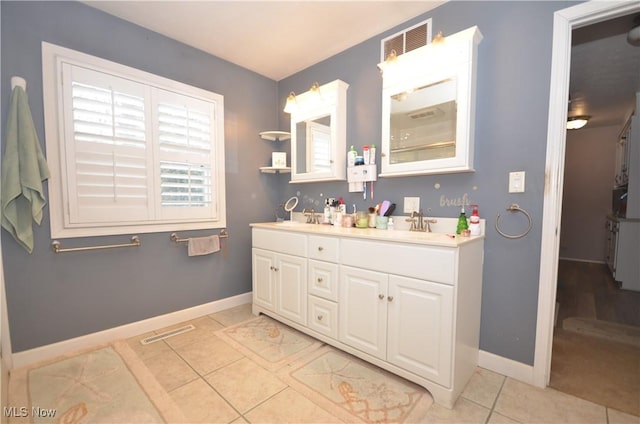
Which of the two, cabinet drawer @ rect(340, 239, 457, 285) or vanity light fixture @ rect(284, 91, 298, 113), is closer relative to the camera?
cabinet drawer @ rect(340, 239, 457, 285)

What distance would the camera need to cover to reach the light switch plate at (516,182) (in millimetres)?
1676

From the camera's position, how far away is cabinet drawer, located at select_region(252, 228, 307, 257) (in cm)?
217

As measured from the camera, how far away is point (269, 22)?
2.16m

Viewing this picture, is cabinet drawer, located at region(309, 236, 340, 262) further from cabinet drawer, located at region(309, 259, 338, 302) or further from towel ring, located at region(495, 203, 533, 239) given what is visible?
towel ring, located at region(495, 203, 533, 239)

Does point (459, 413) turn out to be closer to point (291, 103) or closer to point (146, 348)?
point (146, 348)

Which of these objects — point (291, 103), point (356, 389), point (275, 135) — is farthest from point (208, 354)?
→ point (291, 103)

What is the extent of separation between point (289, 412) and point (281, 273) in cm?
107

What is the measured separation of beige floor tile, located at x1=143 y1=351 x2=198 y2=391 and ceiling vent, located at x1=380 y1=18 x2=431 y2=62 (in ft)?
9.19

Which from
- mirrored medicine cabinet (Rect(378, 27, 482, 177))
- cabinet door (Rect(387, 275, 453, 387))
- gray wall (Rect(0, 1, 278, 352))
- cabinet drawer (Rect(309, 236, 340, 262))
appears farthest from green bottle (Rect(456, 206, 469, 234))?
gray wall (Rect(0, 1, 278, 352))

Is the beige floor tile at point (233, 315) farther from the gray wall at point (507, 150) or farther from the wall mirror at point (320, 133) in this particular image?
the gray wall at point (507, 150)

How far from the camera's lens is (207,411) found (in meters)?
1.44

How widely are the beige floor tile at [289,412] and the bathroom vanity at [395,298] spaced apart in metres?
0.49

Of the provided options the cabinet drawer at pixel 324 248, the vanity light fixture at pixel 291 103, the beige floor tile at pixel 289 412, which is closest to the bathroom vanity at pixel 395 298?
the cabinet drawer at pixel 324 248

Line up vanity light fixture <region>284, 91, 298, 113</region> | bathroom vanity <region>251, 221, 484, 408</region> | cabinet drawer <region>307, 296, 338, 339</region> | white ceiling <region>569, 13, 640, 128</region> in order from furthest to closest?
1. vanity light fixture <region>284, 91, 298, 113</region>
2. white ceiling <region>569, 13, 640, 128</region>
3. cabinet drawer <region>307, 296, 338, 339</region>
4. bathroom vanity <region>251, 221, 484, 408</region>
